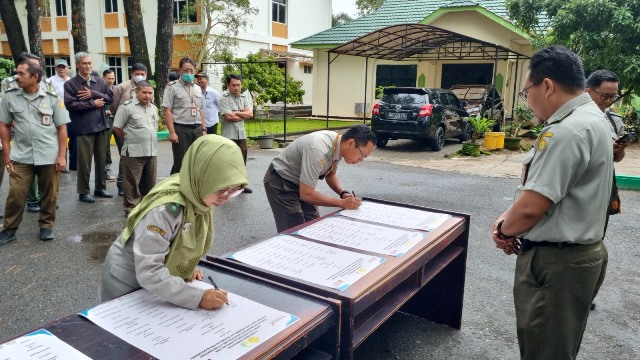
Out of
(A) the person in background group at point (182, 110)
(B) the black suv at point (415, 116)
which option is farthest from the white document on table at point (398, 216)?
(B) the black suv at point (415, 116)

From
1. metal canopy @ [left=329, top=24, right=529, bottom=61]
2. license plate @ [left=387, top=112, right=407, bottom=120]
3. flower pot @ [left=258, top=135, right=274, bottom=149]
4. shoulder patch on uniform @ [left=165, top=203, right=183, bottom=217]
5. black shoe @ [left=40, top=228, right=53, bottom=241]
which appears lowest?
black shoe @ [left=40, top=228, right=53, bottom=241]

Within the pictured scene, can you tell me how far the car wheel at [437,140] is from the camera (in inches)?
449

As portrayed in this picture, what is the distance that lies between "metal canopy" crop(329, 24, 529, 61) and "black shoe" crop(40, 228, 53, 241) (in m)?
9.20

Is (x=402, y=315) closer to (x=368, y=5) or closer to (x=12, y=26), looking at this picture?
(x=12, y=26)

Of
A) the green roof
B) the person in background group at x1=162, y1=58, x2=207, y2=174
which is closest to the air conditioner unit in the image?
the green roof

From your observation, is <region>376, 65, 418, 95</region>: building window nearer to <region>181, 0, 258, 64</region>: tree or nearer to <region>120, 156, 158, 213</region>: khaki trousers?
<region>181, 0, 258, 64</region>: tree

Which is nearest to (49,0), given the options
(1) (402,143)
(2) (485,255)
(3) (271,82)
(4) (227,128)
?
(3) (271,82)

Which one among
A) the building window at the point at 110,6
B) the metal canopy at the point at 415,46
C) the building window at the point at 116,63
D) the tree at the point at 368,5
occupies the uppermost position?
the tree at the point at 368,5

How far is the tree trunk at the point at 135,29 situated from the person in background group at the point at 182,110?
24.0ft

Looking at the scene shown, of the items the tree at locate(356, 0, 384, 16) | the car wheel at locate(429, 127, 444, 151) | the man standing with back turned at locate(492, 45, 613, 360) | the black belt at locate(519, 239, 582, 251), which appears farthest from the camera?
the tree at locate(356, 0, 384, 16)

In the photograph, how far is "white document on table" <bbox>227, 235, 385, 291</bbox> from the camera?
2.04m

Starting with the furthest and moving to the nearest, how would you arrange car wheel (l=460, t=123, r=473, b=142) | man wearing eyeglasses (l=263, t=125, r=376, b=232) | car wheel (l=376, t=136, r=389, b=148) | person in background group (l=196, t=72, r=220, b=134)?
car wheel (l=460, t=123, r=473, b=142), car wheel (l=376, t=136, r=389, b=148), person in background group (l=196, t=72, r=220, b=134), man wearing eyeglasses (l=263, t=125, r=376, b=232)

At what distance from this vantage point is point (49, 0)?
25141 millimetres

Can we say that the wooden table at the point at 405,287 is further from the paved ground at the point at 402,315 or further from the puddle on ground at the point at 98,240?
the puddle on ground at the point at 98,240
